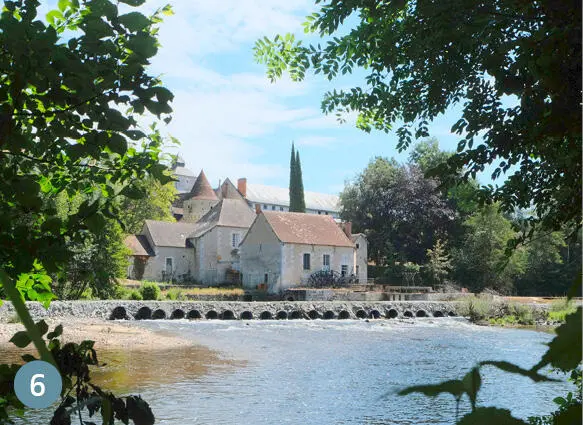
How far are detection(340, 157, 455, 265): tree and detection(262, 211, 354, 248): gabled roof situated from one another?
734 cm

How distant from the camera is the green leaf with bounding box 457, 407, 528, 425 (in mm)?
476

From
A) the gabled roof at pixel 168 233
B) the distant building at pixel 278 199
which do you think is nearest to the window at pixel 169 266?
the gabled roof at pixel 168 233

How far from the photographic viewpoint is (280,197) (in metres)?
99.8

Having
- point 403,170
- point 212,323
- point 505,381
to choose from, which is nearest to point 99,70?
point 505,381

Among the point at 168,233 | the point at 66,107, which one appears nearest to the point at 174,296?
the point at 168,233

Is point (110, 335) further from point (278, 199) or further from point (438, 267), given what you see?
point (278, 199)

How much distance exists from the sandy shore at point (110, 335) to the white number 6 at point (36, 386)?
19.1 metres

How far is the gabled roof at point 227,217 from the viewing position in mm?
54500

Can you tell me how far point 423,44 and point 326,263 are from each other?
43.2m

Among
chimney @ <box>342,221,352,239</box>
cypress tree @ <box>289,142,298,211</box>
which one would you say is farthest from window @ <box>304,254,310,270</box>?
cypress tree @ <box>289,142,298,211</box>

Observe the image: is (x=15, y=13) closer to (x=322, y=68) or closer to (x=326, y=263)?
(x=322, y=68)

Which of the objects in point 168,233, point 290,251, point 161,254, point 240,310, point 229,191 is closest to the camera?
point 240,310

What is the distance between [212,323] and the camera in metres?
29.8

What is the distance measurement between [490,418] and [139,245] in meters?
53.3
